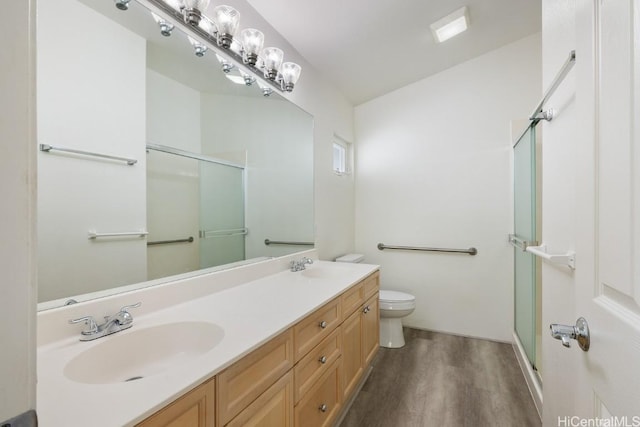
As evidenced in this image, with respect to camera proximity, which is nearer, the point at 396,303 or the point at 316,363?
the point at 316,363

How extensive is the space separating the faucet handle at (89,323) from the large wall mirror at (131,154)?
0.28 feet

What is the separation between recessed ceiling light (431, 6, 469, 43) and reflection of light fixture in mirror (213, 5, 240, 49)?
4.76 feet

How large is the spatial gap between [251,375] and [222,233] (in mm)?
902

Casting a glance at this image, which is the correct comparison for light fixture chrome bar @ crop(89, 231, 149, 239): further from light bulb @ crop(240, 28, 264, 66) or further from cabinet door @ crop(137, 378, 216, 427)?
light bulb @ crop(240, 28, 264, 66)

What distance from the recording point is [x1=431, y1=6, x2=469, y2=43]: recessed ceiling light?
6.46 feet

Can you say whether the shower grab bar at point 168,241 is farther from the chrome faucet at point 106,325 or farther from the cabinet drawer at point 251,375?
the cabinet drawer at point 251,375

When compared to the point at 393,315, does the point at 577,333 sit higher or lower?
higher

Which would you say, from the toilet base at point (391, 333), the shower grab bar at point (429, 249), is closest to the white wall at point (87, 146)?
the toilet base at point (391, 333)

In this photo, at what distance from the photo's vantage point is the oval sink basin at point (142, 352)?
833 mm

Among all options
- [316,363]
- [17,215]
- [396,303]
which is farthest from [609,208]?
[396,303]

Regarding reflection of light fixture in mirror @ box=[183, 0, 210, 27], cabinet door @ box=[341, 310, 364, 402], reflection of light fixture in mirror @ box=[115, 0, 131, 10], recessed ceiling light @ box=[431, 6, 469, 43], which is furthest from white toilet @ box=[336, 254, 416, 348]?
reflection of light fixture in mirror @ box=[115, 0, 131, 10]

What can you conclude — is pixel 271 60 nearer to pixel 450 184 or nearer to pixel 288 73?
pixel 288 73

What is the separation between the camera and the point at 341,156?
3.02 meters

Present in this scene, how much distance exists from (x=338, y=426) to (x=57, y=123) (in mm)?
1893
